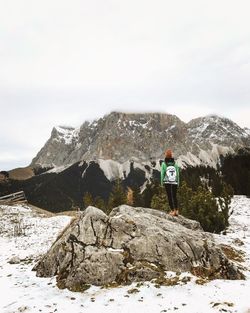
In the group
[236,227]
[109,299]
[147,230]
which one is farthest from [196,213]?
[109,299]

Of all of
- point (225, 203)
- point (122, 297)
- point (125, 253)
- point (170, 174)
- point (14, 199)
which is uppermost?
point (170, 174)

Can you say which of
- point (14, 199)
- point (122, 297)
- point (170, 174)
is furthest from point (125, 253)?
point (14, 199)

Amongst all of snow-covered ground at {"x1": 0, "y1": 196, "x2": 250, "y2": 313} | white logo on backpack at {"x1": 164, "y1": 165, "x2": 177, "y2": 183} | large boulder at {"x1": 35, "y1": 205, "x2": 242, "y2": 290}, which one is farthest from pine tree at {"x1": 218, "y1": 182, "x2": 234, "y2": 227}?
large boulder at {"x1": 35, "y1": 205, "x2": 242, "y2": 290}

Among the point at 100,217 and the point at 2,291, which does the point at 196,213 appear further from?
the point at 2,291

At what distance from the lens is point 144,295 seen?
34.1 feet

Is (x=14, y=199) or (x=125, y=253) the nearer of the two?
(x=125, y=253)

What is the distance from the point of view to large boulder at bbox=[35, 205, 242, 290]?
11648mm

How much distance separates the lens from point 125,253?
1222 cm

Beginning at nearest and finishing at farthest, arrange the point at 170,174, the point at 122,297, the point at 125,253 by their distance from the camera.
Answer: the point at 122,297 < the point at 125,253 < the point at 170,174

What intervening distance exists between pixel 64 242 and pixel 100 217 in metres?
1.53

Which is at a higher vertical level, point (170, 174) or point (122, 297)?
point (170, 174)

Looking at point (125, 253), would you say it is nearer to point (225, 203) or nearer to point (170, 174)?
point (170, 174)

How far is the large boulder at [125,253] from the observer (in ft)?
38.2

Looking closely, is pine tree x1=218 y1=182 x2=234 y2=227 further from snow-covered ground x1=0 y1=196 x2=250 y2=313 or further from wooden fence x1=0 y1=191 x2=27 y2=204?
wooden fence x1=0 y1=191 x2=27 y2=204
